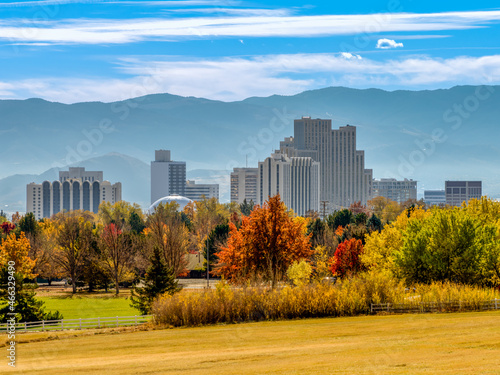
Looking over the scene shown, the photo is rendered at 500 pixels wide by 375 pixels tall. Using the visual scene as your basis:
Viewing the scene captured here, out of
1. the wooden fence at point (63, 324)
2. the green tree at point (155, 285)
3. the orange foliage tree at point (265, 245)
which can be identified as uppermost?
the orange foliage tree at point (265, 245)

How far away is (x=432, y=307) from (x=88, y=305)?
3413 centimetres

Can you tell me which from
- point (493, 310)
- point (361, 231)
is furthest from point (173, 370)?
point (361, 231)

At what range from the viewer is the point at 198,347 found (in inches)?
1319

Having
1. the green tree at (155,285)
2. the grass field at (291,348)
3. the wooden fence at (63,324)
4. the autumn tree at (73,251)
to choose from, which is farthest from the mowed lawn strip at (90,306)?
the grass field at (291,348)

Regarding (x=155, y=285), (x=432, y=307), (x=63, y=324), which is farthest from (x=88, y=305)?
(x=432, y=307)

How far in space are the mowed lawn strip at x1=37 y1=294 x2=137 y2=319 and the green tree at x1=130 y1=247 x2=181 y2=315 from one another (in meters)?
5.47

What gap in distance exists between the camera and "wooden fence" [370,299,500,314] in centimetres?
4403

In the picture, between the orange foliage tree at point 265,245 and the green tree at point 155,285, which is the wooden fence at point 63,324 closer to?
the green tree at point 155,285

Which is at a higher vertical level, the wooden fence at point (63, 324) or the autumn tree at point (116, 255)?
the autumn tree at point (116, 255)

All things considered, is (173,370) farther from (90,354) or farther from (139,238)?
(139,238)

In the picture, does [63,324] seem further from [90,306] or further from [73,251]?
[73,251]

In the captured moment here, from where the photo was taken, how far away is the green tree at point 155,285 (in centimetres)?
5006

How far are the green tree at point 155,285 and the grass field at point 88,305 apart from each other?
5475mm

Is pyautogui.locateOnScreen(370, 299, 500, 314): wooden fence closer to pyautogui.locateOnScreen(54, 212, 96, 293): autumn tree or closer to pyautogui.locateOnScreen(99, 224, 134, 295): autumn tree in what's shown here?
pyautogui.locateOnScreen(99, 224, 134, 295): autumn tree
